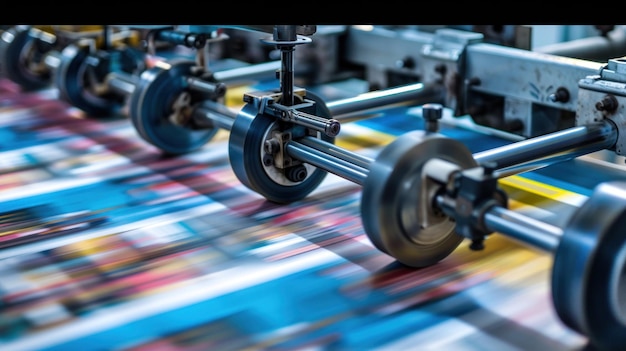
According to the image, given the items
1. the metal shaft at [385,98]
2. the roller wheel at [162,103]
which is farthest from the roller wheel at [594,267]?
the roller wheel at [162,103]

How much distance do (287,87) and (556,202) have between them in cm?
77

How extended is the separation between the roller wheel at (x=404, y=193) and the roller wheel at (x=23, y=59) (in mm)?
2399

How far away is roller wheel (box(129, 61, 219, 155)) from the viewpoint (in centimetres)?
256

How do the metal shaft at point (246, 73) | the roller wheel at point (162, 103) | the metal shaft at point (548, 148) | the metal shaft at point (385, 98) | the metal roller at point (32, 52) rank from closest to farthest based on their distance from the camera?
1. the metal shaft at point (548, 148)
2. the metal shaft at point (385, 98)
3. the roller wheel at point (162, 103)
4. the metal shaft at point (246, 73)
5. the metal roller at point (32, 52)

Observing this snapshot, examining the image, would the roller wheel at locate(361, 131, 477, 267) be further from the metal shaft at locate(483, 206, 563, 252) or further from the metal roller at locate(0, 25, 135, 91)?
the metal roller at locate(0, 25, 135, 91)

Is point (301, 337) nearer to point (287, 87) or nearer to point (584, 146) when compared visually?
point (287, 87)

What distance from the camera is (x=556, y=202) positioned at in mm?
2176

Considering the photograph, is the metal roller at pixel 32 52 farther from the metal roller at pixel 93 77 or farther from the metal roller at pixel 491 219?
the metal roller at pixel 491 219

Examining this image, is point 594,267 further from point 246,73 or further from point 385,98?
point 246,73

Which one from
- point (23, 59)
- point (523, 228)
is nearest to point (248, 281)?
point (523, 228)

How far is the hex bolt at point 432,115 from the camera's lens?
5.27 feet
